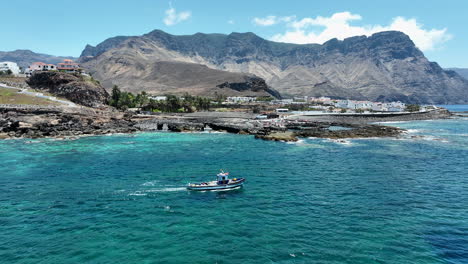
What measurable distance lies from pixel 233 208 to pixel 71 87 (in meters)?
131

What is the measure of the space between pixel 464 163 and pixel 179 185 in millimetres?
64357

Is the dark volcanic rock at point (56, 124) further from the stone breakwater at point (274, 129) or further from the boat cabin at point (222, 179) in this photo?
the boat cabin at point (222, 179)

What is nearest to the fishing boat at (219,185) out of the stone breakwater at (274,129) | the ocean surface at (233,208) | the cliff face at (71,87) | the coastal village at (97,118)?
the ocean surface at (233,208)

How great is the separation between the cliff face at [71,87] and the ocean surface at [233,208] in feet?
239

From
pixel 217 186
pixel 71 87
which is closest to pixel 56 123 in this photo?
pixel 71 87

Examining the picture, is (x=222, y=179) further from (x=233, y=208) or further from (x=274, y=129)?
(x=274, y=129)

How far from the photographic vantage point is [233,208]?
4016 centimetres

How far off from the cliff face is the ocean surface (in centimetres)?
7279

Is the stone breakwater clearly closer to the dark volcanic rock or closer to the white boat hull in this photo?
the dark volcanic rock

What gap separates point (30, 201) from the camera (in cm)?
4156

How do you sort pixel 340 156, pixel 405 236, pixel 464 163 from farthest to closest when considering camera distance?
pixel 340 156 → pixel 464 163 → pixel 405 236

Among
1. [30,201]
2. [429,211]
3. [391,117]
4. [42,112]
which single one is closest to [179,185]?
[30,201]

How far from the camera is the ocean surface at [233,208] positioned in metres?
29.3

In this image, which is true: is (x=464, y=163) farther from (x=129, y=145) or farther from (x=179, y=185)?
(x=129, y=145)
